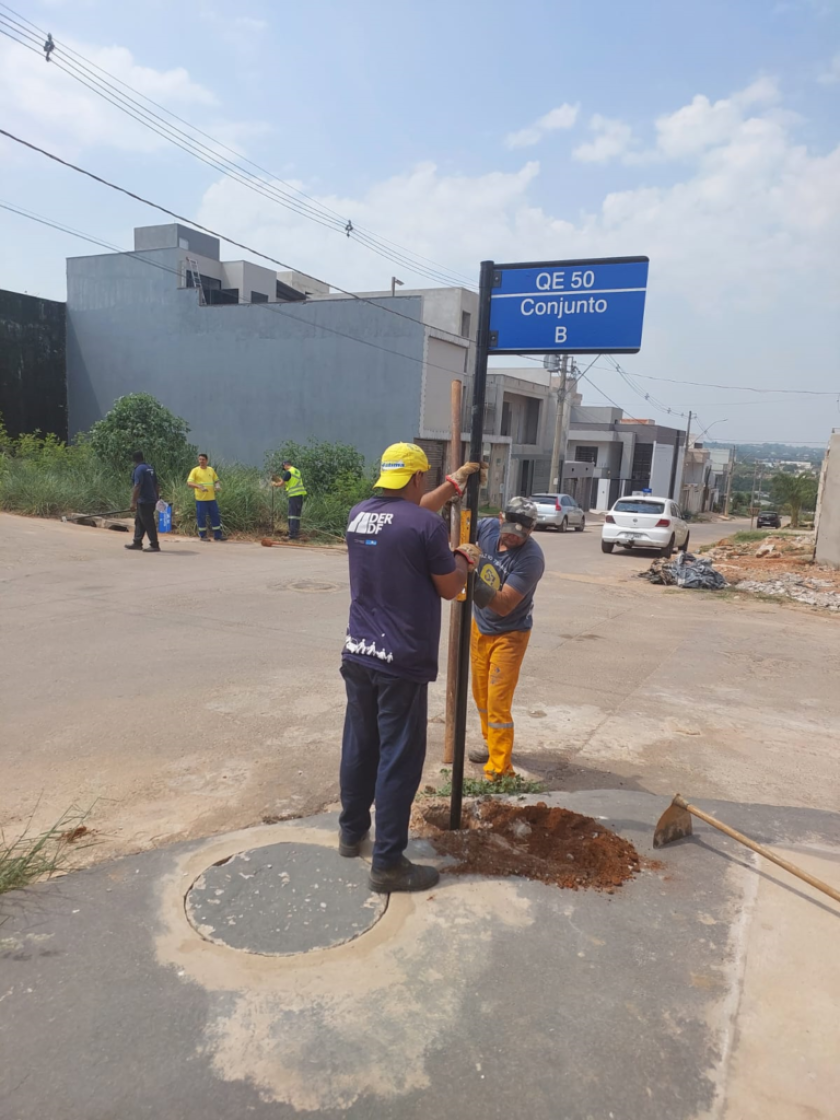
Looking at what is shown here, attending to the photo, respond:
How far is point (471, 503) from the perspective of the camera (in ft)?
12.2

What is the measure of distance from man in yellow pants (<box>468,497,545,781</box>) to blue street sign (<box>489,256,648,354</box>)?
2.91 ft

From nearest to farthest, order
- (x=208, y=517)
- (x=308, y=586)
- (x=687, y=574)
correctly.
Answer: (x=308, y=586), (x=687, y=574), (x=208, y=517)

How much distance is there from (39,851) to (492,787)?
226 centimetres

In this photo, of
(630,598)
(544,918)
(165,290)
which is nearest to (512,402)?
(165,290)

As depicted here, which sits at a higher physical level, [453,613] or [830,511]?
[830,511]

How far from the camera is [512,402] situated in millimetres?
40375

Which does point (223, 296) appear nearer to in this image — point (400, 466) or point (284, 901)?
point (400, 466)

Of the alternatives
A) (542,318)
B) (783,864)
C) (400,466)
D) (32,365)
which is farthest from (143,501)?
(32,365)

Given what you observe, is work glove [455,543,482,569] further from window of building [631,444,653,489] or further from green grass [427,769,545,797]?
window of building [631,444,653,489]

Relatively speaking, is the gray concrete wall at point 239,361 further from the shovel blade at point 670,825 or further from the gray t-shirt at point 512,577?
the shovel blade at point 670,825

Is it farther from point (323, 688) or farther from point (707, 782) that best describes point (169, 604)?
point (707, 782)

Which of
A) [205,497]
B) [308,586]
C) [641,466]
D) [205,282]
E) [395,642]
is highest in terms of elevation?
[205,282]

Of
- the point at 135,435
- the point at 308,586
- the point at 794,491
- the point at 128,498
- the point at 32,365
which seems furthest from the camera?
the point at 794,491

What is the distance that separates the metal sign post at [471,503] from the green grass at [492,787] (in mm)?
339
